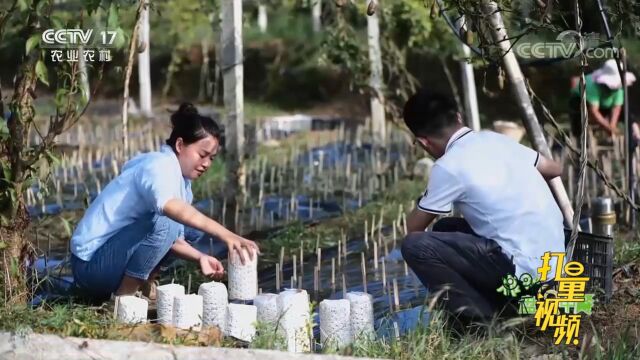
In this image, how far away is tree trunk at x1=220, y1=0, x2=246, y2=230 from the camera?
25.3ft

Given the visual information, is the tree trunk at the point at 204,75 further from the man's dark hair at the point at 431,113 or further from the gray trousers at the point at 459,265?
the gray trousers at the point at 459,265

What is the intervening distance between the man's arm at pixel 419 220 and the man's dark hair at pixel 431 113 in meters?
0.33

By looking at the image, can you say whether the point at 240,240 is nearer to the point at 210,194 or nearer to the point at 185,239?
the point at 185,239

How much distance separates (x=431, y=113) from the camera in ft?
13.5

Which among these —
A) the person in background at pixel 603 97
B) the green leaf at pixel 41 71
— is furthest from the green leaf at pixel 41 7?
the person in background at pixel 603 97

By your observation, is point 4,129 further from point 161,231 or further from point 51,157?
point 161,231

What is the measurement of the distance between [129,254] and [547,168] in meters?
1.83

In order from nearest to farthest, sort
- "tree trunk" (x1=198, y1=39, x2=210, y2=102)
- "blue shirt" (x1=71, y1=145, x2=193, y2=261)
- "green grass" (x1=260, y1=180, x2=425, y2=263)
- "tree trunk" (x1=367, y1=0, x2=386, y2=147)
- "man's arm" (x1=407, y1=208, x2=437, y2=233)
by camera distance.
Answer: "man's arm" (x1=407, y1=208, x2=437, y2=233), "blue shirt" (x1=71, y1=145, x2=193, y2=261), "green grass" (x1=260, y1=180, x2=425, y2=263), "tree trunk" (x1=367, y1=0, x2=386, y2=147), "tree trunk" (x1=198, y1=39, x2=210, y2=102)

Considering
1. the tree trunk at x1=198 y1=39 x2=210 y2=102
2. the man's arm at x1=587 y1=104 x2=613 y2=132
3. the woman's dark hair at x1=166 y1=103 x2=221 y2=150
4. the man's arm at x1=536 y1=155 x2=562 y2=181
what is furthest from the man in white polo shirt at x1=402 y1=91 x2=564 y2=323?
the tree trunk at x1=198 y1=39 x2=210 y2=102

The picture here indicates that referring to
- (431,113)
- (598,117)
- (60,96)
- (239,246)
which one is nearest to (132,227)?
(60,96)

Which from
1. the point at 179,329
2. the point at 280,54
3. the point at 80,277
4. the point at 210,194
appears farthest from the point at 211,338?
the point at 280,54

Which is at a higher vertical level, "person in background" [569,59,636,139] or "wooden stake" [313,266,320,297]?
"person in background" [569,59,636,139]

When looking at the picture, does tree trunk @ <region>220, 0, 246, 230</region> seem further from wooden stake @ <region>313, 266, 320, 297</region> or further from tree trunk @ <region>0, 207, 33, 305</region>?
tree trunk @ <region>0, 207, 33, 305</region>

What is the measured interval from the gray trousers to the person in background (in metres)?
4.82
